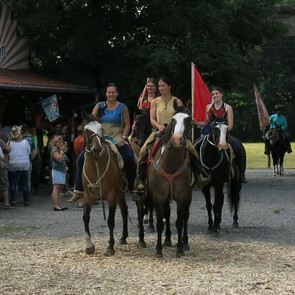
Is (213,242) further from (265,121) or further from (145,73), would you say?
(265,121)

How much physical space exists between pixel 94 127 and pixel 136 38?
14.8m

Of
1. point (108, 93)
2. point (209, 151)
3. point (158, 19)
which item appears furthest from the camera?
point (158, 19)

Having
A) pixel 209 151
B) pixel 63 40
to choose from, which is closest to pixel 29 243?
pixel 209 151

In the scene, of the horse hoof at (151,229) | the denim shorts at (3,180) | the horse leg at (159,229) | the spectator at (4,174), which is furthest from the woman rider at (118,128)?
the denim shorts at (3,180)

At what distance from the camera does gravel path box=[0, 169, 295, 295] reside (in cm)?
784

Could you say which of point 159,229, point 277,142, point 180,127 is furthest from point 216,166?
point 277,142

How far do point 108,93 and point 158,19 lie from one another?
1370 centimetres

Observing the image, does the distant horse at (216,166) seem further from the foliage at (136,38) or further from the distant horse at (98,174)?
the foliage at (136,38)

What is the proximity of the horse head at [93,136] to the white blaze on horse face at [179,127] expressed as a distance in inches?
46.4

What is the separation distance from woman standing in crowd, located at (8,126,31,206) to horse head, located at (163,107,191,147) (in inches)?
329

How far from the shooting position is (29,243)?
1124 centimetres

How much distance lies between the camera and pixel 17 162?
56.5 feet

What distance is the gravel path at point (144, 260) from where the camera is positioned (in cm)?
784

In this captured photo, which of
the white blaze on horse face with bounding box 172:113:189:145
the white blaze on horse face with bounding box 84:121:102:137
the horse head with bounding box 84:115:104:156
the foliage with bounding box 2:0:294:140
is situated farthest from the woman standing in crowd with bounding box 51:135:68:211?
the white blaze on horse face with bounding box 172:113:189:145
